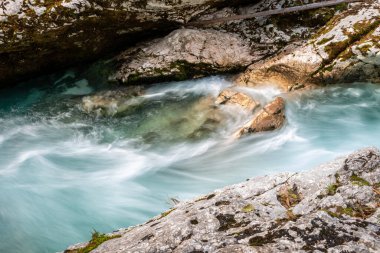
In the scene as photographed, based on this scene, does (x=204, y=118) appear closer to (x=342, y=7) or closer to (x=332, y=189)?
(x=342, y=7)

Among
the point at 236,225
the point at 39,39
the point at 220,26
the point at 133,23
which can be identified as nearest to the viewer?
the point at 236,225

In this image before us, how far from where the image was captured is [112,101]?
386 inches

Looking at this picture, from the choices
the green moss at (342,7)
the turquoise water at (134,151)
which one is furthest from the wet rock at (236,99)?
the green moss at (342,7)

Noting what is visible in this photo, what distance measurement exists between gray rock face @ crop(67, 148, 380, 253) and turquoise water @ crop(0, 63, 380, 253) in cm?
348

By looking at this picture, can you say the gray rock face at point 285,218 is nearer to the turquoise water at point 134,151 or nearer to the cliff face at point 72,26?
the turquoise water at point 134,151

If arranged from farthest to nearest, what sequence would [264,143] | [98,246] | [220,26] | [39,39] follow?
[220,26] → [39,39] → [264,143] → [98,246]

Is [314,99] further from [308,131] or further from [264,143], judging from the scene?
[264,143]

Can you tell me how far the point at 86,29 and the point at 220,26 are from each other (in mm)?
3724

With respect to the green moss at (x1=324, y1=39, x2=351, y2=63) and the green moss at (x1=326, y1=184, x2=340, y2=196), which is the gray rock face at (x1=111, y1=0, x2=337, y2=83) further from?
the green moss at (x1=326, y1=184, x2=340, y2=196)

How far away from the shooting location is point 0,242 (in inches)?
249

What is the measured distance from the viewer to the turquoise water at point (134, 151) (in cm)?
698

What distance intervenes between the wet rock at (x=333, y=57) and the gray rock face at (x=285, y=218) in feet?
18.6

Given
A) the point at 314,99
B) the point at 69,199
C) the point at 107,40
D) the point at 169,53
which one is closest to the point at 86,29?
the point at 107,40

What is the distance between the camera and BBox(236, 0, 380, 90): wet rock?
349 inches
